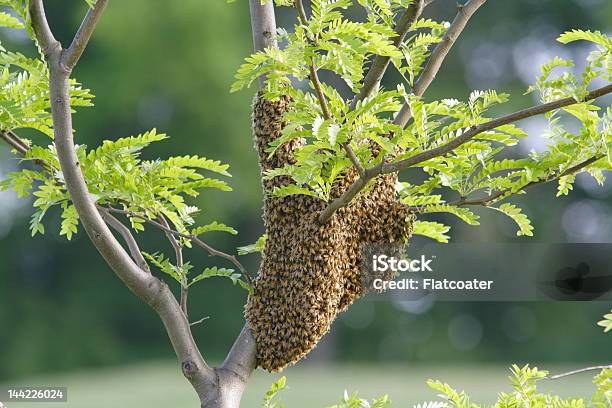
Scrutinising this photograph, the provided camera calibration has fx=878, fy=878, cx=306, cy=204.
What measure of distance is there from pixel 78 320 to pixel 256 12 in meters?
11.8

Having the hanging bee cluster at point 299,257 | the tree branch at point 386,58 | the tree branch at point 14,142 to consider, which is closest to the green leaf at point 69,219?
the tree branch at point 14,142

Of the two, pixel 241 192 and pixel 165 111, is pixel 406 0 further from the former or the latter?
pixel 165 111

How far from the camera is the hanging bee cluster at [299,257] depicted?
5.88 ft

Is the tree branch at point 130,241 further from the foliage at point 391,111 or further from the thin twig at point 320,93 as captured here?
the thin twig at point 320,93

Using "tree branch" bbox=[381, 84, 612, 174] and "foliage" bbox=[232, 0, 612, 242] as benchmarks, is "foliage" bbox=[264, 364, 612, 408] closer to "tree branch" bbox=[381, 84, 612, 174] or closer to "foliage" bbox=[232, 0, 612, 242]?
"foliage" bbox=[232, 0, 612, 242]

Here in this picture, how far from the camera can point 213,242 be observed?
12.8m

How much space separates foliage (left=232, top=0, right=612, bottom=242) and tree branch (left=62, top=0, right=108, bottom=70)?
10.0 inches

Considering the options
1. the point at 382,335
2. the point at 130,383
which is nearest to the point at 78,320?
the point at 130,383

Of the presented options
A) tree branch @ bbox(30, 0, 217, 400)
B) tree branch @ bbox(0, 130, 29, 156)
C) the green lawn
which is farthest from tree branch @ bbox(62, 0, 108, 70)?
the green lawn

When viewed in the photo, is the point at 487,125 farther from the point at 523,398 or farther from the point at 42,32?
the point at 42,32

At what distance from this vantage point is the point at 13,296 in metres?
13.0

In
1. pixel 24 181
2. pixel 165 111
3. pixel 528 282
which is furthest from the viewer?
pixel 165 111

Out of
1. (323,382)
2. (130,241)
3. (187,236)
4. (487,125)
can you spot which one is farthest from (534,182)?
(323,382)

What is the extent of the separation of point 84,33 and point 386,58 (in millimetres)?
588
